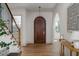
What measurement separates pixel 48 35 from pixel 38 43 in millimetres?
227

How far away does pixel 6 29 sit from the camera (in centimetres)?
290

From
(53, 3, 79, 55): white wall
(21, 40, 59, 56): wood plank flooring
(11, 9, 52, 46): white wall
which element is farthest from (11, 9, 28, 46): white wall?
(53, 3, 79, 55): white wall

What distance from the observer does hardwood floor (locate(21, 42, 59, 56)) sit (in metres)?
2.87

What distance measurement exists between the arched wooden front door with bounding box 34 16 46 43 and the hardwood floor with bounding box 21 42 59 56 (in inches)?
4.3

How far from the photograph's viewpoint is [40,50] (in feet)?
9.57

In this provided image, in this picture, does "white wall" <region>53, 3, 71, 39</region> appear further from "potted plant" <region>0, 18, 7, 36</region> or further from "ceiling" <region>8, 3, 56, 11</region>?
"potted plant" <region>0, 18, 7, 36</region>

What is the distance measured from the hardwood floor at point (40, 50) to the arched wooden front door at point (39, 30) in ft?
0.36

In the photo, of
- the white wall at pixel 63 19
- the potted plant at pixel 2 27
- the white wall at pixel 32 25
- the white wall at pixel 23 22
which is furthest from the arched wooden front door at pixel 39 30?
the potted plant at pixel 2 27

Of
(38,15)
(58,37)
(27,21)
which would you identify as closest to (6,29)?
(27,21)

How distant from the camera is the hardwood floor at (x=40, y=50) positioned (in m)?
2.87

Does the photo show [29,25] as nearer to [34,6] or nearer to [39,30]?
[39,30]

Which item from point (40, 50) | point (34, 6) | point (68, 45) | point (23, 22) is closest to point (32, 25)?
point (23, 22)

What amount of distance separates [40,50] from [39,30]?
358 mm

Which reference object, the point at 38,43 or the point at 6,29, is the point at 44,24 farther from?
the point at 6,29
